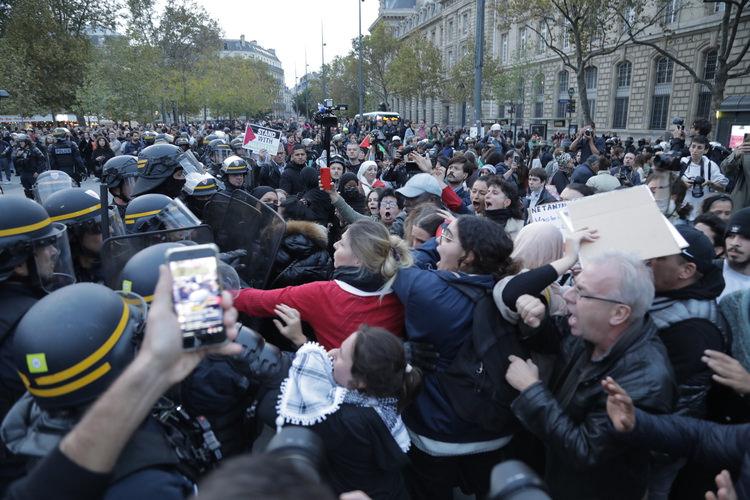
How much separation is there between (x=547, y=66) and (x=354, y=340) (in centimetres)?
4124

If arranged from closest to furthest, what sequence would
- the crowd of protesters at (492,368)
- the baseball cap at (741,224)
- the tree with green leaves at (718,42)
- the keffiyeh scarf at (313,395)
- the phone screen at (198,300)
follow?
the phone screen at (198,300), the crowd of protesters at (492,368), the keffiyeh scarf at (313,395), the baseball cap at (741,224), the tree with green leaves at (718,42)

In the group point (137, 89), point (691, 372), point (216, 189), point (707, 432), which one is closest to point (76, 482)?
point (707, 432)

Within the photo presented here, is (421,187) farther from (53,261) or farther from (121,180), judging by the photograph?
(53,261)

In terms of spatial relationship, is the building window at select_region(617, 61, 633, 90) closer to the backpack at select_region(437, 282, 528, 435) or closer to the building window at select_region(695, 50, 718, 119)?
the building window at select_region(695, 50, 718, 119)

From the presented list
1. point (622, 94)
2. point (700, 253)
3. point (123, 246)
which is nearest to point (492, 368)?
point (700, 253)

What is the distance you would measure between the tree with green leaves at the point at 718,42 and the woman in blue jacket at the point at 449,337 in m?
18.5

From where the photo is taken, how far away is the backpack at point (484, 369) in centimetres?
227

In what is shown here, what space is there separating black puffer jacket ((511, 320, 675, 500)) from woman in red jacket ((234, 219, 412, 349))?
841 millimetres

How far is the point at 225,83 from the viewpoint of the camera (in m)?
49.2

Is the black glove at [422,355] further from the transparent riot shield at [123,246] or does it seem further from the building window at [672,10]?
the building window at [672,10]

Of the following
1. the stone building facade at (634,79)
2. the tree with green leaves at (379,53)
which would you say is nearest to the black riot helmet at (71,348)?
the stone building facade at (634,79)

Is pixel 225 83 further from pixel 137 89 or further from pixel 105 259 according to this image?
pixel 105 259

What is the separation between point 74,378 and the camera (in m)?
1.35

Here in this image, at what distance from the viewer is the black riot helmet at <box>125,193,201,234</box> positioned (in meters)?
3.16
